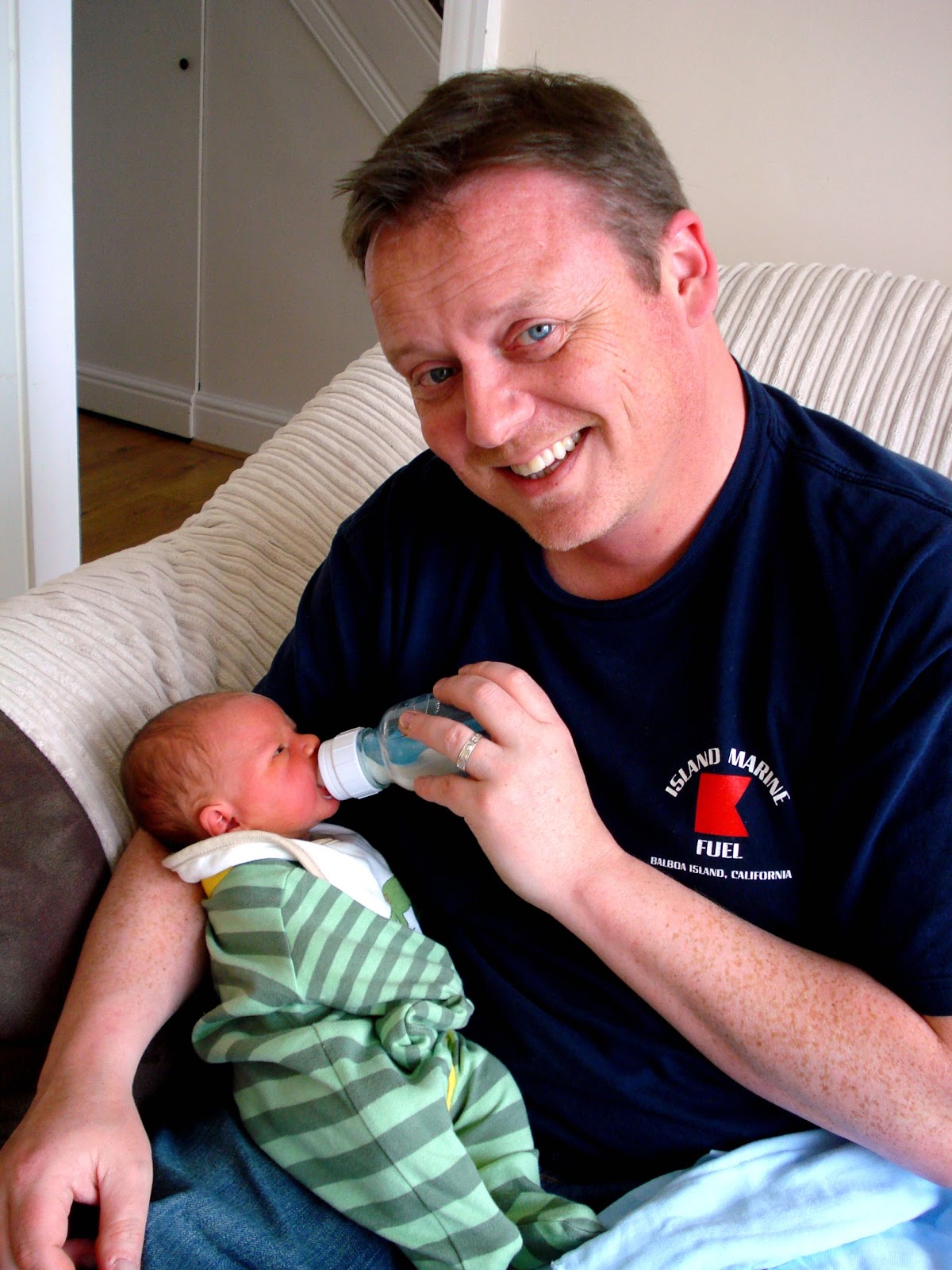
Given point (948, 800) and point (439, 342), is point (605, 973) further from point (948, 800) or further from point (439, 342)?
point (439, 342)

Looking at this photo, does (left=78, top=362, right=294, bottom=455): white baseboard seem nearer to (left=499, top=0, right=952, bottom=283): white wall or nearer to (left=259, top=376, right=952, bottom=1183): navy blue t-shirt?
(left=499, top=0, right=952, bottom=283): white wall

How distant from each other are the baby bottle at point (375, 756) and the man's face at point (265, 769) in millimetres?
22

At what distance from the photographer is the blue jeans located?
36.7 inches

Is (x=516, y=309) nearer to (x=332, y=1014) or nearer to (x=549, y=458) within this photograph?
(x=549, y=458)

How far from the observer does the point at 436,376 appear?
3.37 feet

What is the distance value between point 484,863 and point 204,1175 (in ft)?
1.29

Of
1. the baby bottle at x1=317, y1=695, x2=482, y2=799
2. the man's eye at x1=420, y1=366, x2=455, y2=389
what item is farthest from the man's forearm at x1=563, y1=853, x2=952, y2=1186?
the man's eye at x1=420, y1=366, x2=455, y2=389

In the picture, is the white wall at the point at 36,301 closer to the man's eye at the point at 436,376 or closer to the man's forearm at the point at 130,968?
the man's forearm at the point at 130,968

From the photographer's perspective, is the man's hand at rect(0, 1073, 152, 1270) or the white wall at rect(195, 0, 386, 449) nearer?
the man's hand at rect(0, 1073, 152, 1270)

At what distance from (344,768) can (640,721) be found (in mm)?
328

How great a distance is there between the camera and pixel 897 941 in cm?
89

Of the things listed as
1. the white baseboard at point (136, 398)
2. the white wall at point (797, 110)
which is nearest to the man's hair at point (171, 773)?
the white wall at point (797, 110)

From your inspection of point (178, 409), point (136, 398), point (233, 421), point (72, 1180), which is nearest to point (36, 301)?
point (72, 1180)

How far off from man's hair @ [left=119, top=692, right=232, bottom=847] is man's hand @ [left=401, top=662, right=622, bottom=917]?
31 cm
